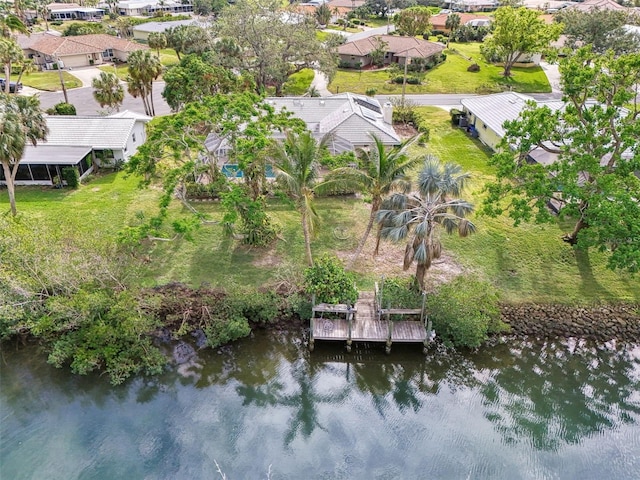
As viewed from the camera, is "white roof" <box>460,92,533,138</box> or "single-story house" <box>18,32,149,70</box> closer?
"white roof" <box>460,92,533,138</box>

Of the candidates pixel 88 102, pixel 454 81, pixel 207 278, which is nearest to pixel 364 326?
pixel 207 278

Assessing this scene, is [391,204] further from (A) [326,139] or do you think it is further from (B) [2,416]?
(B) [2,416]

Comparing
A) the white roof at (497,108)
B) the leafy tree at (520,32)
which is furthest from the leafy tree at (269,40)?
the leafy tree at (520,32)

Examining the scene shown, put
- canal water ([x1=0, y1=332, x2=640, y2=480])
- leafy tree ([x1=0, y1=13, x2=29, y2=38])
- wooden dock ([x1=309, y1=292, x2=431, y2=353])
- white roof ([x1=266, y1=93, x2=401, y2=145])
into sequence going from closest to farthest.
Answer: canal water ([x1=0, y1=332, x2=640, y2=480]) < wooden dock ([x1=309, y1=292, x2=431, y2=353]) < white roof ([x1=266, y1=93, x2=401, y2=145]) < leafy tree ([x1=0, y1=13, x2=29, y2=38])

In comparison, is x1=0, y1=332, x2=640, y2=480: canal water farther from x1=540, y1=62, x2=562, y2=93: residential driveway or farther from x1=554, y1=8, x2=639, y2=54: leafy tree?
x1=554, y1=8, x2=639, y2=54: leafy tree

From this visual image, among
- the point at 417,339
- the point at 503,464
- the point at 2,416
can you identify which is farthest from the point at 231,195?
the point at 503,464

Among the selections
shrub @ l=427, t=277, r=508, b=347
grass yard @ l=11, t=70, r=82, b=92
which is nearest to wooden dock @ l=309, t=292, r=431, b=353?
shrub @ l=427, t=277, r=508, b=347
